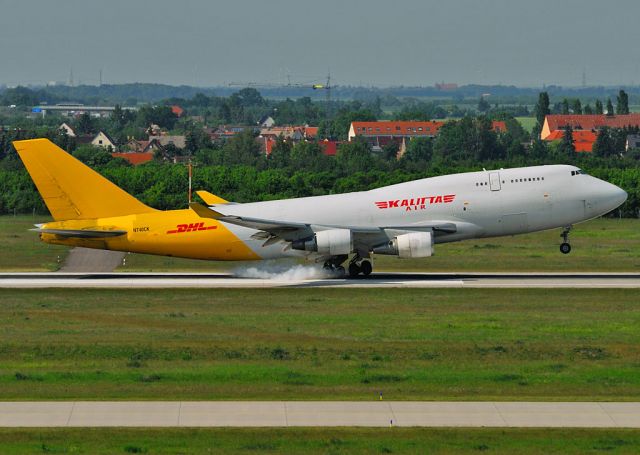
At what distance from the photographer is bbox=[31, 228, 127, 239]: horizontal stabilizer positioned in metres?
59.2

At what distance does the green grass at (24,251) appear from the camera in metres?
69.8

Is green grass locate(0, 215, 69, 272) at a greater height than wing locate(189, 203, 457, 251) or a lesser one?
lesser

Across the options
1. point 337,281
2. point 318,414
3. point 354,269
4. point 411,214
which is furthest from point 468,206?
point 318,414

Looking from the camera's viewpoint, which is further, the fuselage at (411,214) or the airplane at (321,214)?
the fuselage at (411,214)

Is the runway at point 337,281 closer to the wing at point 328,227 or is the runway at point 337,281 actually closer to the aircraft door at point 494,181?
the wing at point 328,227

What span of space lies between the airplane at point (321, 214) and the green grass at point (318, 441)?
2912 cm

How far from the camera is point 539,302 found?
52.8m

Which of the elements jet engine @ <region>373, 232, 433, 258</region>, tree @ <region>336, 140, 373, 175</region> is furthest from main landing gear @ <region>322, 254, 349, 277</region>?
tree @ <region>336, 140, 373, 175</region>

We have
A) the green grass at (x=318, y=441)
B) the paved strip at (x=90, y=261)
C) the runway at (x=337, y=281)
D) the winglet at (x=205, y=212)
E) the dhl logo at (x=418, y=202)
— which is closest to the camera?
the green grass at (x=318, y=441)

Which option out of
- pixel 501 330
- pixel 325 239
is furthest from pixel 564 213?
pixel 501 330

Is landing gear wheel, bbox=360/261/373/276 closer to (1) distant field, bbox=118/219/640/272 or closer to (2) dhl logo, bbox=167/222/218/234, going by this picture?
(1) distant field, bbox=118/219/640/272

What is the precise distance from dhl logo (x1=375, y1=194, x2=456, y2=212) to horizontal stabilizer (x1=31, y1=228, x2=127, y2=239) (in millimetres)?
12481

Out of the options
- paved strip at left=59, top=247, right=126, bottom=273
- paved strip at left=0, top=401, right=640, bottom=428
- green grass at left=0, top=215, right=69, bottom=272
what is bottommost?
green grass at left=0, top=215, right=69, bottom=272

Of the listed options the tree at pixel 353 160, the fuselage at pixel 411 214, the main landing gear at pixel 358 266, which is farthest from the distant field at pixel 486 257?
the tree at pixel 353 160
